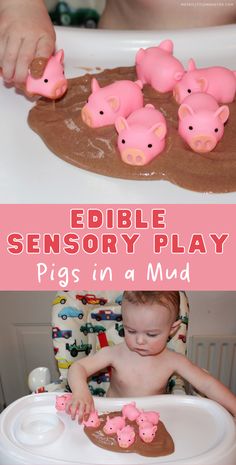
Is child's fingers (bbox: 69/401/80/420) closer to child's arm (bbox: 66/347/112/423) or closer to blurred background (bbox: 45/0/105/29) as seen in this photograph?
child's arm (bbox: 66/347/112/423)

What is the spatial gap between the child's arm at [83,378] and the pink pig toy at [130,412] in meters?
0.04

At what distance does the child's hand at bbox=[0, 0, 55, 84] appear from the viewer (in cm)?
78

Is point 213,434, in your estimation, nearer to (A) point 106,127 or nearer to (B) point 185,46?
(A) point 106,127

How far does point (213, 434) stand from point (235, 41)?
0.51m

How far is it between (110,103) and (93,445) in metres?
0.36

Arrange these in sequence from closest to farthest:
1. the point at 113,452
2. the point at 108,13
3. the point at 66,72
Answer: the point at 113,452
the point at 66,72
the point at 108,13

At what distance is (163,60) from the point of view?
0.79 metres

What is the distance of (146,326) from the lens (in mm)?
724

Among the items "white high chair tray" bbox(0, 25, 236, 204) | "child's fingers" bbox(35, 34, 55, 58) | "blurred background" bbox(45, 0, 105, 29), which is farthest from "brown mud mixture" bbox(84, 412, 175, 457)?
"blurred background" bbox(45, 0, 105, 29)

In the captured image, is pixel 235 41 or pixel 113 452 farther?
pixel 235 41

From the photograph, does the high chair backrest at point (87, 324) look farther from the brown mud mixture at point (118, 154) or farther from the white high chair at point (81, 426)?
the brown mud mixture at point (118, 154)

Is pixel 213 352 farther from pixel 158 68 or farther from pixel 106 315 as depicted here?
pixel 158 68

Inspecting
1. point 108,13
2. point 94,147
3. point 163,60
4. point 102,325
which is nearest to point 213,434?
point 102,325

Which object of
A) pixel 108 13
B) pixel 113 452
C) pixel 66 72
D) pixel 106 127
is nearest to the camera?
pixel 113 452
